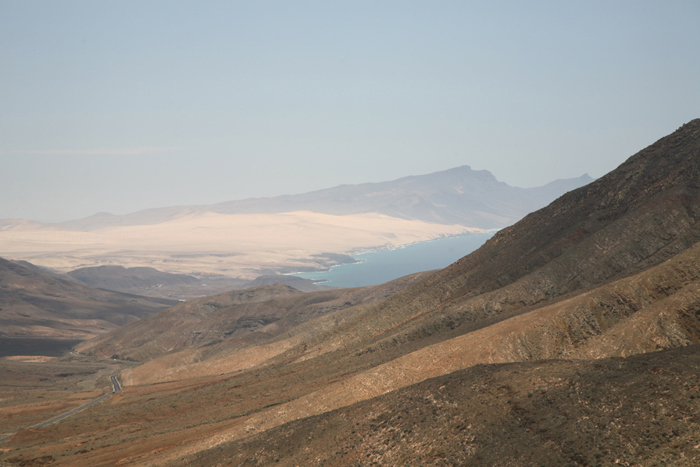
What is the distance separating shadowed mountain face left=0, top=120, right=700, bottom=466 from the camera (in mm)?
23250

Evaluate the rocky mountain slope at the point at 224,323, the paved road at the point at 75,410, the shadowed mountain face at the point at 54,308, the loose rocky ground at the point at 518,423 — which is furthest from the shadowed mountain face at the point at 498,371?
the shadowed mountain face at the point at 54,308

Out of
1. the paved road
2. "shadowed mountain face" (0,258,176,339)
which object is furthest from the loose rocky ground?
"shadowed mountain face" (0,258,176,339)

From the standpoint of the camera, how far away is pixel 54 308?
167 meters

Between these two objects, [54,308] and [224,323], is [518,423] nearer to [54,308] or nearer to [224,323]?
[224,323]

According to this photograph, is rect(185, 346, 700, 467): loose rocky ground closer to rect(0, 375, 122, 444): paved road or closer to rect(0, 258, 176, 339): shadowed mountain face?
rect(0, 375, 122, 444): paved road

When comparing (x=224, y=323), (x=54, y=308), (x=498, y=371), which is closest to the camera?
(x=498, y=371)

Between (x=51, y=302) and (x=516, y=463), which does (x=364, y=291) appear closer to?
(x=516, y=463)

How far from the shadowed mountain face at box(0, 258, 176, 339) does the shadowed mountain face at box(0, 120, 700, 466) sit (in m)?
77.8

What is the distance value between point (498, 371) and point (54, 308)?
172 meters

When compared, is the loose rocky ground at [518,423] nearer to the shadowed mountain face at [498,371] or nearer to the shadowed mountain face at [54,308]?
the shadowed mountain face at [498,371]

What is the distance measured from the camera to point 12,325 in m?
141

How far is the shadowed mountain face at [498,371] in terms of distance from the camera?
23.2m

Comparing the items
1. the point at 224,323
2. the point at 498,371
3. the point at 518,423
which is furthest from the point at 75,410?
the point at 224,323

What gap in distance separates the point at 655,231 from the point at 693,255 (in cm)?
1751
